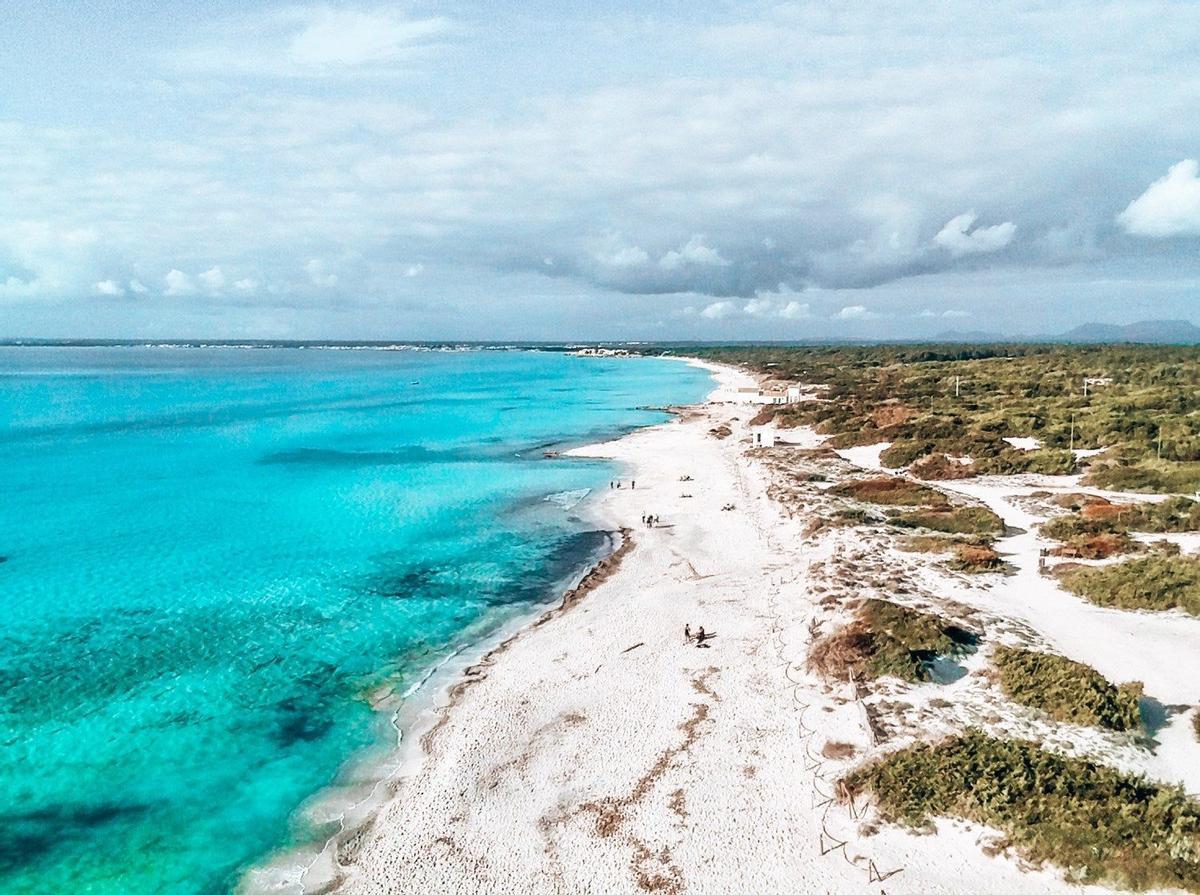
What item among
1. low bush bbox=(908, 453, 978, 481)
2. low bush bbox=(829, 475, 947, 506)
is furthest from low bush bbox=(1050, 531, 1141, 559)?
low bush bbox=(908, 453, 978, 481)

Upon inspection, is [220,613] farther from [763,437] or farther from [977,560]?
[763,437]

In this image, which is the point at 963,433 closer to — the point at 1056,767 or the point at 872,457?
the point at 872,457

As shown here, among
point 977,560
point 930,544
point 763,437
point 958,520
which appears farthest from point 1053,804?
point 763,437

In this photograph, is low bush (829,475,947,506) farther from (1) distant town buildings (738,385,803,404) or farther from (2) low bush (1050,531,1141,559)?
(1) distant town buildings (738,385,803,404)

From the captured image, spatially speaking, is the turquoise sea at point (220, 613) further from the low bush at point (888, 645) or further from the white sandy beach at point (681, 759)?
the low bush at point (888, 645)

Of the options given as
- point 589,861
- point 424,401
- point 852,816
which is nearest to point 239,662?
point 589,861
